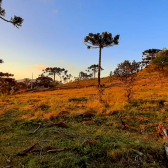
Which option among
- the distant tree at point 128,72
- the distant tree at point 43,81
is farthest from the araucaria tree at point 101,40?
the distant tree at point 43,81

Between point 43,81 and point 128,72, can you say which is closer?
point 128,72

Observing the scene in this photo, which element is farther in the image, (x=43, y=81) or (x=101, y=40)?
(x=43, y=81)

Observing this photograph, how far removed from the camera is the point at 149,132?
385 centimetres

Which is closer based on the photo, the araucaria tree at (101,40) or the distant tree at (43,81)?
the araucaria tree at (101,40)

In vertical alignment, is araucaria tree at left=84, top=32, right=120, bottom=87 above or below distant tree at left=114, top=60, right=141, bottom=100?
above

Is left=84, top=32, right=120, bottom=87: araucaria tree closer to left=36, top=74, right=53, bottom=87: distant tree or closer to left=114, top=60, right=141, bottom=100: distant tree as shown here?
left=114, top=60, right=141, bottom=100: distant tree

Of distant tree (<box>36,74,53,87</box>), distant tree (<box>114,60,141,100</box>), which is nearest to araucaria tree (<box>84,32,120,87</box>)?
distant tree (<box>114,60,141,100</box>)

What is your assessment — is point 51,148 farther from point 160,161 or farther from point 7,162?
point 160,161

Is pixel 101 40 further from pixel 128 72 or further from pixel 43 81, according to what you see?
pixel 43 81

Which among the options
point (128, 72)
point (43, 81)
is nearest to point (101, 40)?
point (128, 72)

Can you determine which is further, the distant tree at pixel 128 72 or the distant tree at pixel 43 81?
the distant tree at pixel 43 81

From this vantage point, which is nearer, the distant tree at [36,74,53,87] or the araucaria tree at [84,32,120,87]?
the araucaria tree at [84,32,120,87]

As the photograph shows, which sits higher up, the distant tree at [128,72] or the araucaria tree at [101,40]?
the araucaria tree at [101,40]

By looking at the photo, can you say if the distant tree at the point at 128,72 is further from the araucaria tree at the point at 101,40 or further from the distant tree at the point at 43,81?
the distant tree at the point at 43,81
